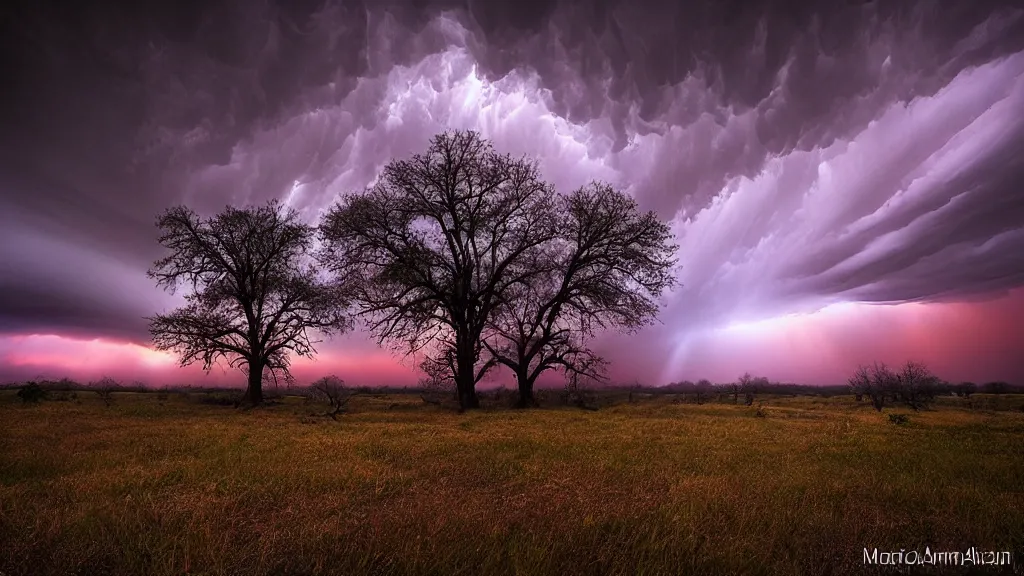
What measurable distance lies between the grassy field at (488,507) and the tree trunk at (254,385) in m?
18.3

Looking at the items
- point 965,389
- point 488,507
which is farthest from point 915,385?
point 488,507

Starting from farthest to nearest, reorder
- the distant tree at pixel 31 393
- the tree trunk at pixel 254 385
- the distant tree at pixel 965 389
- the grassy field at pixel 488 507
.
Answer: the distant tree at pixel 965 389 < the tree trunk at pixel 254 385 < the distant tree at pixel 31 393 < the grassy field at pixel 488 507

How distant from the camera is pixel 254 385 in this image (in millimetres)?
26875

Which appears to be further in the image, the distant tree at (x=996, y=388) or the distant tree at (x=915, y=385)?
the distant tree at (x=996, y=388)

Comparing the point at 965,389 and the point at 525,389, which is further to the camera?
the point at 965,389

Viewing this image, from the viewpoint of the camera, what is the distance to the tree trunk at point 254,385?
26.7 m

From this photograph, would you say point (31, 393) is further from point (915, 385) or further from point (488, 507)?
point (915, 385)

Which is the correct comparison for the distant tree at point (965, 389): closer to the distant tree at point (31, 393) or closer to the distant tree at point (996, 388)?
the distant tree at point (996, 388)

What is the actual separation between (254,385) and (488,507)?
2748 centimetres

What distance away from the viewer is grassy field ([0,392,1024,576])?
3.46 m

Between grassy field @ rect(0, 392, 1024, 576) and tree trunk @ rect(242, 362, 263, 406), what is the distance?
18.3 metres

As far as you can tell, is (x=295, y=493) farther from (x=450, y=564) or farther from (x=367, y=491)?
(x=450, y=564)

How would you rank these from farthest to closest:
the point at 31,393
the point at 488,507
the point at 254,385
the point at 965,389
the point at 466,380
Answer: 1. the point at 965,389
2. the point at 254,385
3. the point at 466,380
4. the point at 31,393
5. the point at 488,507

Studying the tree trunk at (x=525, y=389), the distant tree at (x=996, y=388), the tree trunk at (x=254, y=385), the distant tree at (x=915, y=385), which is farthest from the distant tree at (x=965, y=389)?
the tree trunk at (x=254, y=385)
